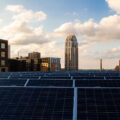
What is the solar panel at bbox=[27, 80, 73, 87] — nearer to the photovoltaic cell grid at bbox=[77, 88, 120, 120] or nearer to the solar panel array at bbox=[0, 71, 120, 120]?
the solar panel array at bbox=[0, 71, 120, 120]

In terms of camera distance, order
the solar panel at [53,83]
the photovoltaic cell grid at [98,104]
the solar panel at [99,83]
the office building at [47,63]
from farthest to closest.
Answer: the office building at [47,63] < the solar panel at [53,83] < the solar panel at [99,83] < the photovoltaic cell grid at [98,104]

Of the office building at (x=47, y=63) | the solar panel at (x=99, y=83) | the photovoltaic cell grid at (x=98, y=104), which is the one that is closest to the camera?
the photovoltaic cell grid at (x=98, y=104)

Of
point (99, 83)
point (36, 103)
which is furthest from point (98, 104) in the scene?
point (99, 83)

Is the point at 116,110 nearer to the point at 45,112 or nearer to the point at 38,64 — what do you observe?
the point at 45,112

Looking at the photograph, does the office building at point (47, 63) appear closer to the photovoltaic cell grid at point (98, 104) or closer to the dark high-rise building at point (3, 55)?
the dark high-rise building at point (3, 55)

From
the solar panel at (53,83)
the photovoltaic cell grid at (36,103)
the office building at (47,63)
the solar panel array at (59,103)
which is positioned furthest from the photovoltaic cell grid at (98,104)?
the office building at (47,63)

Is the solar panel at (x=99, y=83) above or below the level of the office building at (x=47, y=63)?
below

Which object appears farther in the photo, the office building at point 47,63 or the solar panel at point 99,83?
the office building at point 47,63
